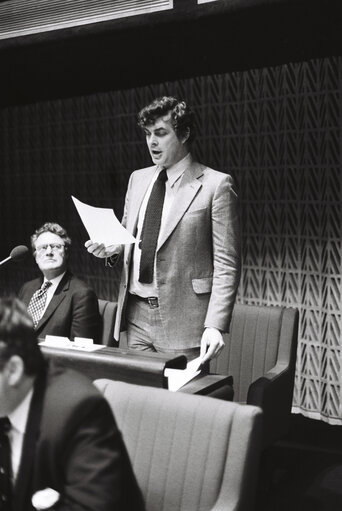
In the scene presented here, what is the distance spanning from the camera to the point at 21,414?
4.97 feet

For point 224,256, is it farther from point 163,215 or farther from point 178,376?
point 178,376

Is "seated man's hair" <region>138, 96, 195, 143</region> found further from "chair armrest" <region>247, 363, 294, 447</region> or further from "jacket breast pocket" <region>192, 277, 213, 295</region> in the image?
"chair armrest" <region>247, 363, 294, 447</region>

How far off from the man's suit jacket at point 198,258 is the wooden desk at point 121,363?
0.42 m

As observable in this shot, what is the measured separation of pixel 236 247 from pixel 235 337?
0.88 meters

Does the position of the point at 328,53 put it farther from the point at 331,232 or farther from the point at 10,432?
the point at 10,432

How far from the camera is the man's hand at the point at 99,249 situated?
8.70 feet

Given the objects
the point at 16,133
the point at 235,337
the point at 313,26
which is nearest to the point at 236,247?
the point at 235,337

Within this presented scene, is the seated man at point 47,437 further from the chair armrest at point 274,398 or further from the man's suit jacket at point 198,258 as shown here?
the chair armrest at point 274,398

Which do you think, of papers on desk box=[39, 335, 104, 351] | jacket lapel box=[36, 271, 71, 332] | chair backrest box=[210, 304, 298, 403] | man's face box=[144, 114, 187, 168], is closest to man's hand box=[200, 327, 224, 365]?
papers on desk box=[39, 335, 104, 351]

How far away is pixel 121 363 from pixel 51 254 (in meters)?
1.39

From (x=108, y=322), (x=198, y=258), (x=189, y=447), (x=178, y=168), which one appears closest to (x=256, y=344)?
(x=108, y=322)

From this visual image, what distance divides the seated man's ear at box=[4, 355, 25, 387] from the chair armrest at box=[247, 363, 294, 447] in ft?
5.66

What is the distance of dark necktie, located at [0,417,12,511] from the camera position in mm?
1524

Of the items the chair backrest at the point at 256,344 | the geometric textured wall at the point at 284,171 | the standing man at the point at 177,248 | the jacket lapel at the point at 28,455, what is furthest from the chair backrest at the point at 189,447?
the geometric textured wall at the point at 284,171
